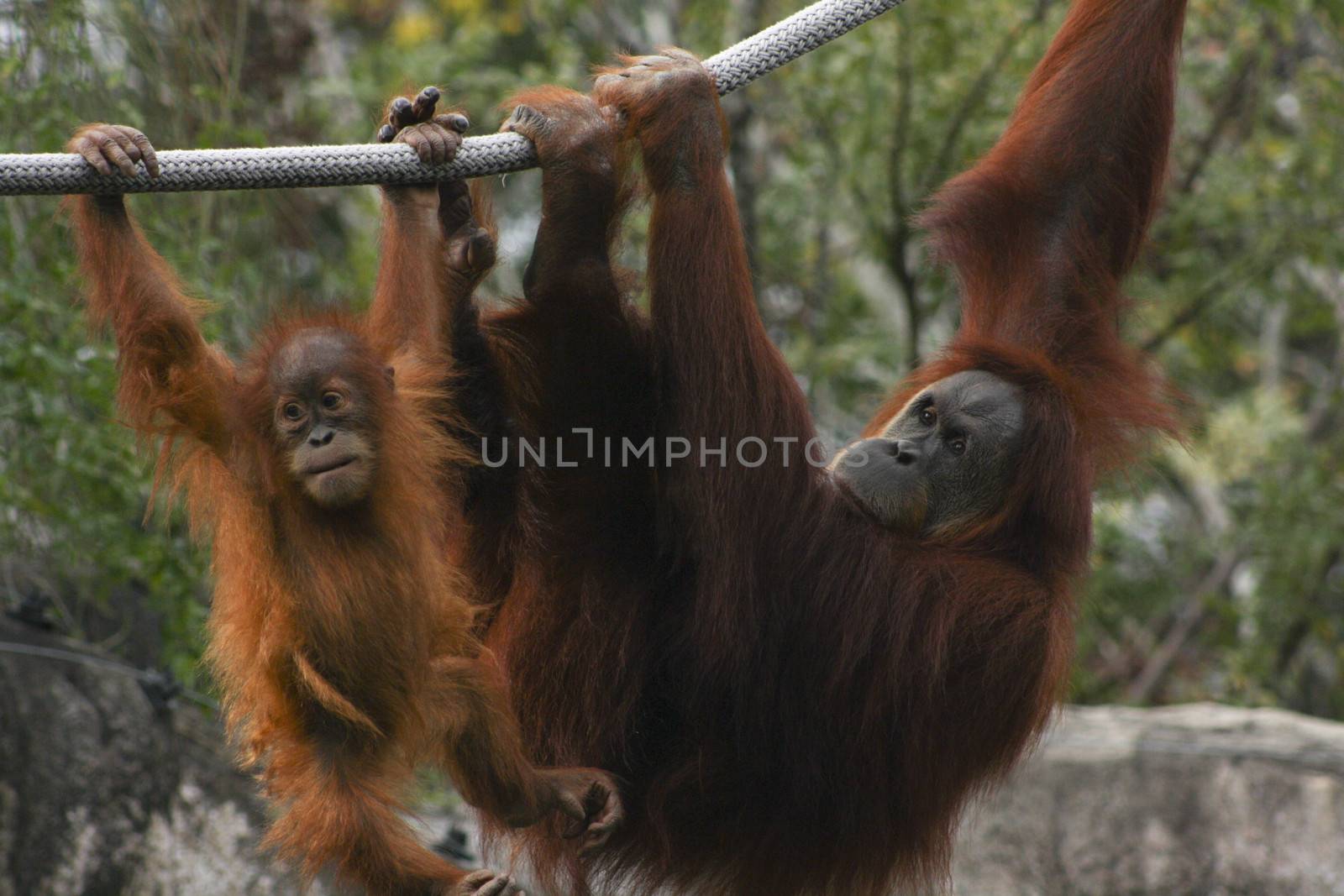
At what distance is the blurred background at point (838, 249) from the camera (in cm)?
478

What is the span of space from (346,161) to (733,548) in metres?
1.21

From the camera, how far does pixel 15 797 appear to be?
184 inches

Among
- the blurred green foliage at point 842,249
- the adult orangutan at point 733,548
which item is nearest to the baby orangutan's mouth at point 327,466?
the adult orangutan at point 733,548

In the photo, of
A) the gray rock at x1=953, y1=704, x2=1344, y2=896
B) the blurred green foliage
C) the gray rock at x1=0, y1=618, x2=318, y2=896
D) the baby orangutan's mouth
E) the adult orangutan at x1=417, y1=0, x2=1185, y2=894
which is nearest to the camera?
the baby orangutan's mouth

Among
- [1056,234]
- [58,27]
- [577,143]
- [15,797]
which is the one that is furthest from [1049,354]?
[15,797]

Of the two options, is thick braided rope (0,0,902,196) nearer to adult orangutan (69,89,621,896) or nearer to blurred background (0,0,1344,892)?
adult orangutan (69,89,621,896)

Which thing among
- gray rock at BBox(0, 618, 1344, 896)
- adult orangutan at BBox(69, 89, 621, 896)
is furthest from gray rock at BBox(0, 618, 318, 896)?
adult orangutan at BBox(69, 89, 621, 896)

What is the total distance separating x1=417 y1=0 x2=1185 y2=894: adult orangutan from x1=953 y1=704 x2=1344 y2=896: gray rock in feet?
7.97

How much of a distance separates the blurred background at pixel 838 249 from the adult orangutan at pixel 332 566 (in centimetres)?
90

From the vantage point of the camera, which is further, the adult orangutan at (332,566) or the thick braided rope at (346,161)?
the adult orangutan at (332,566)

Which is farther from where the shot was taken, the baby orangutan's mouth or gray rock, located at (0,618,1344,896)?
gray rock, located at (0,618,1344,896)

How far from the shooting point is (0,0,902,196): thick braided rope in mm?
3041

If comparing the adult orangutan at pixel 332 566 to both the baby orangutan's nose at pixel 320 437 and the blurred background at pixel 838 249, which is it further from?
the blurred background at pixel 838 249

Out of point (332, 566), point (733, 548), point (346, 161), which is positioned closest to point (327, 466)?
point (332, 566)
